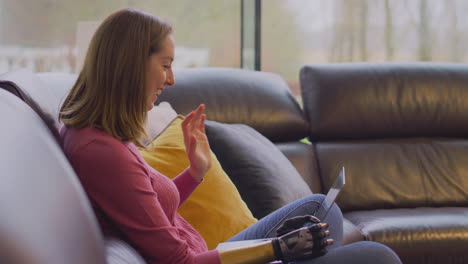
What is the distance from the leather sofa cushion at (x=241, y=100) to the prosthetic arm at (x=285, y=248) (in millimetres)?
1293

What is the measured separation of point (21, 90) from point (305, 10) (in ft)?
8.38

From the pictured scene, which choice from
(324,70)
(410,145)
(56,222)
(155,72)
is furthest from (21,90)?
(410,145)

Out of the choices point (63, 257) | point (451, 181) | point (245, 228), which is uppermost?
point (63, 257)

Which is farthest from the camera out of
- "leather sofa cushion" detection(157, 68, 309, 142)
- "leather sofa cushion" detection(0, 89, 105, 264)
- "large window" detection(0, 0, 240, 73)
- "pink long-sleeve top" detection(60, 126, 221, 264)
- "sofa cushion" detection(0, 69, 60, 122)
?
"large window" detection(0, 0, 240, 73)

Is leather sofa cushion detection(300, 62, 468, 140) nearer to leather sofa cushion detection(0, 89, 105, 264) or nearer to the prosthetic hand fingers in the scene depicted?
the prosthetic hand fingers

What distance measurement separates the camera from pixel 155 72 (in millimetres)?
1442

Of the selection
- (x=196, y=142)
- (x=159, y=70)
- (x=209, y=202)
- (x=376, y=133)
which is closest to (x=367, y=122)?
(x=376, y=133)

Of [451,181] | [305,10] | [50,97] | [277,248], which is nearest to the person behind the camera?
[277,248]

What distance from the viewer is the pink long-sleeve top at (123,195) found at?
1.27 metres

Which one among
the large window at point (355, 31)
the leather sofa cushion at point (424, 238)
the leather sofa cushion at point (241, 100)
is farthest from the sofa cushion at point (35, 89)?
the large window at point (355, 31)

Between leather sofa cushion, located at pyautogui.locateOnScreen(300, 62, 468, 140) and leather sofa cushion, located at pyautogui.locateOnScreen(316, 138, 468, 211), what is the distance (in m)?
0.06

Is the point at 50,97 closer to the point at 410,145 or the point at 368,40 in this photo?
the point at 410,145

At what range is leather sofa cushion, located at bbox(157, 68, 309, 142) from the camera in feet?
8.75

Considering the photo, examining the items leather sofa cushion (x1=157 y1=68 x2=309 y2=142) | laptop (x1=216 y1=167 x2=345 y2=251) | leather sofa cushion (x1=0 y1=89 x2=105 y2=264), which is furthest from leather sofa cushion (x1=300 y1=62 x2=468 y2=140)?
leather sofa cushion (x1=0 y1=89 x2=105 y2=264)
